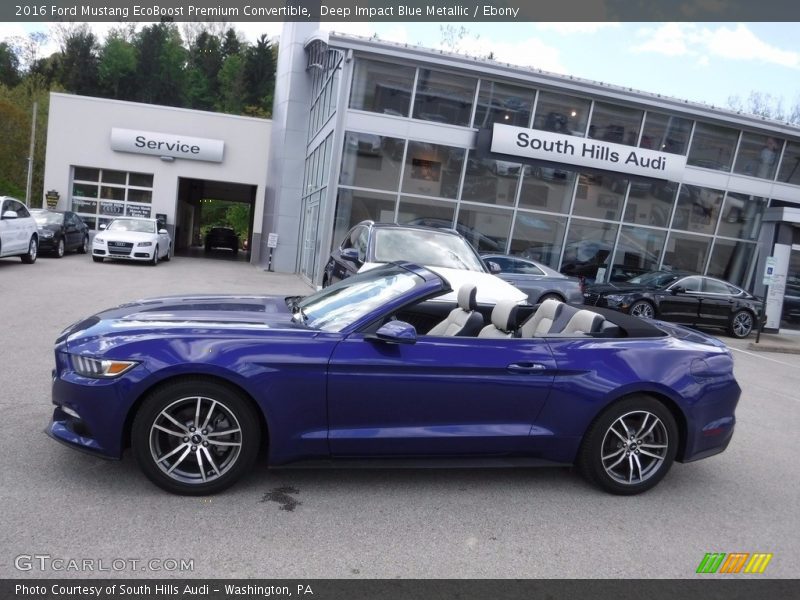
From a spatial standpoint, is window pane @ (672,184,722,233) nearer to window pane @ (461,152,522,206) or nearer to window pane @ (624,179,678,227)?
window pane @ (624,179,678,227)

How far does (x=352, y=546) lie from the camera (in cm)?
321

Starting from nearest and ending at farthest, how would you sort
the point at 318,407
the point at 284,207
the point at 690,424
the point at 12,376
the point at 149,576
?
1. the point at 149,576
2. the point at 318,407
3. the point at 690,424
4. the point at 12,376
5. the point at 284,207

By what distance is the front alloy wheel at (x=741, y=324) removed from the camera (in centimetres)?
1566

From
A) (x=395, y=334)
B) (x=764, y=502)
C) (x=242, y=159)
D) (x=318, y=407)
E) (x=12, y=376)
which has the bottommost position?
(x=12, y=376)

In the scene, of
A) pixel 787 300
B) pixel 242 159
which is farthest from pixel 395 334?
pixel 242 159

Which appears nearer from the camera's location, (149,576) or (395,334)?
(149,576)

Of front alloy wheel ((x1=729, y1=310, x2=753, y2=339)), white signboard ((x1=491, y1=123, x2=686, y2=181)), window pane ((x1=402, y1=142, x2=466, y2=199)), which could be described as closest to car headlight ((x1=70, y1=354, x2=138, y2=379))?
window pane ((x1=402, y1=142, x2=466, y2=199))

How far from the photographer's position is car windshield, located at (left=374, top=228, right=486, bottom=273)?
8.77 meters

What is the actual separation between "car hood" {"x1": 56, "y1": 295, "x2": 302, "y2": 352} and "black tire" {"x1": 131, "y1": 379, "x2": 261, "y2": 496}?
1.10 ft

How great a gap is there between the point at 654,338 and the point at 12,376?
535 cm

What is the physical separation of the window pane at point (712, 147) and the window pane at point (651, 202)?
110cm

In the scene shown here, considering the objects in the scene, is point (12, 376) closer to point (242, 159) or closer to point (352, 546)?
point (352, 546)

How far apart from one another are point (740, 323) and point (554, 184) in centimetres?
615

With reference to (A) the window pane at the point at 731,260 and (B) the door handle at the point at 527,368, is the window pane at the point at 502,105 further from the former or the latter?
(B) the door handle at the point at 527,368
